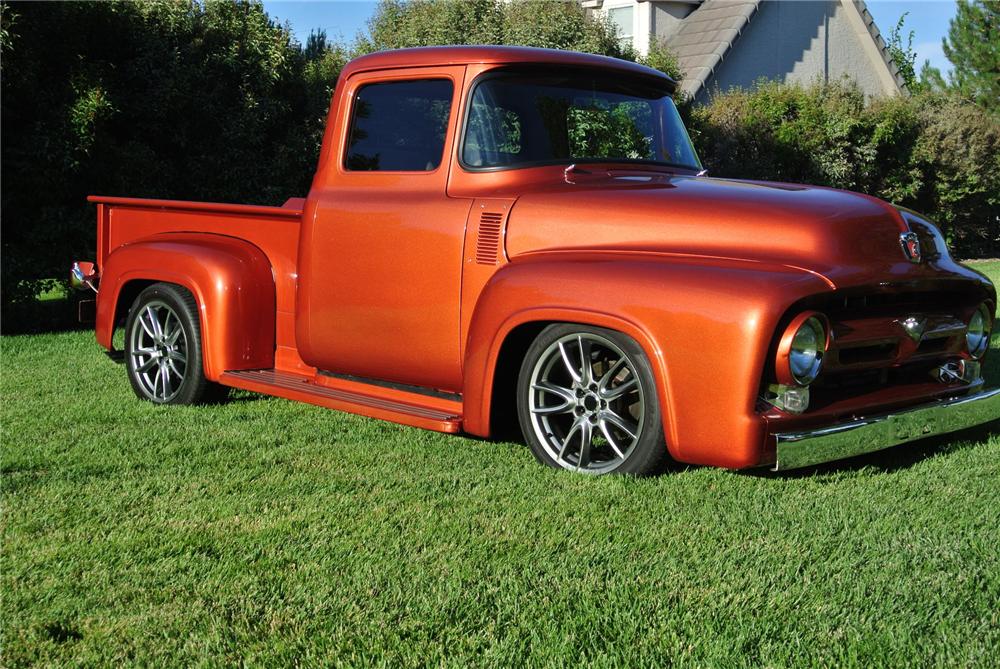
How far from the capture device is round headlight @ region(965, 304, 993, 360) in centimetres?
532

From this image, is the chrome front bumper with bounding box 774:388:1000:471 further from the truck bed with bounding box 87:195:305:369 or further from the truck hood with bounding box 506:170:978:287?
the truck bed with bounding box 87:195:305:369

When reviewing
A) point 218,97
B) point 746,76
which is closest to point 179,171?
point 218,97

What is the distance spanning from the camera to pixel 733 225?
15.1ft

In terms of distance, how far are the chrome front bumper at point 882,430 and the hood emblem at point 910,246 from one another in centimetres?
65

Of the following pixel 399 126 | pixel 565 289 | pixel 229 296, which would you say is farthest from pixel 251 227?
pixel 565 289

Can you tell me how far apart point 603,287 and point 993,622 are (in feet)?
6.50

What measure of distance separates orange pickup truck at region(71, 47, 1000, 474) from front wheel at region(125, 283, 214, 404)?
0.05 ft

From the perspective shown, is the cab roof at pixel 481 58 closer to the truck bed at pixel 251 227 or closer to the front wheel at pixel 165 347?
the truck bed at pixel 251 227

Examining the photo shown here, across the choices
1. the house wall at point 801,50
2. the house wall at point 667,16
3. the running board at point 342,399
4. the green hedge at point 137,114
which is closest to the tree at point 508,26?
the green hedge at point 137,114

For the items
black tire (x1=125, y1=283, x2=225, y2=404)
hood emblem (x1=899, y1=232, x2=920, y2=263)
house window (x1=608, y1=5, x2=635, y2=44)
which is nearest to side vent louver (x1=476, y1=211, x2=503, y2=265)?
hood emblem (x1=899, y1=232, x2=920, y2=263)

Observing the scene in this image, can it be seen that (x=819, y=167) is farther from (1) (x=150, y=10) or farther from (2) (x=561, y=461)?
(2) (x=561, y=461)

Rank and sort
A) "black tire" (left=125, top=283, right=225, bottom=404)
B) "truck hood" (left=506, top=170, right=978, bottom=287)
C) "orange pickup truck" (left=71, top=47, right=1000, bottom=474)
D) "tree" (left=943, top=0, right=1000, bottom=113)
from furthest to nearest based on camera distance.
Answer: "tree" (left=943, top=0, right=1000, bottom=113) < "black tire" (left=125, top=283, right=225, bottom=404) < "truck hood" (left=506, top=170, right=978, bottom=287) < "orange pickup truck" (left=71, top=47, right=1000, bottom=474)

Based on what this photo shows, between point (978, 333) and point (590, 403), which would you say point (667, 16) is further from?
point (590, 403)

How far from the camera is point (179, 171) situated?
12430 mm
